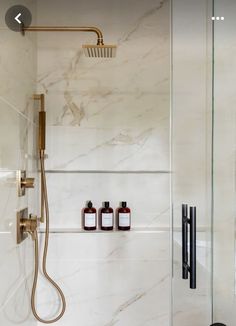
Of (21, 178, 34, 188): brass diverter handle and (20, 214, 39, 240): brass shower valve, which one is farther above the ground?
(21, 178, 34, 188): brass diverter handle

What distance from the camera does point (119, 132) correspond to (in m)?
1.88

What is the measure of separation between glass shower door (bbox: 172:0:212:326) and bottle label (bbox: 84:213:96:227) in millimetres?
423

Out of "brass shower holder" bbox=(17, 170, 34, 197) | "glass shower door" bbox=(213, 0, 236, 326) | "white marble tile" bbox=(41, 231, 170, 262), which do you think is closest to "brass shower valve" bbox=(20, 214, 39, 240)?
"brass shower holder" bbox=(17, 170, 34, 197)

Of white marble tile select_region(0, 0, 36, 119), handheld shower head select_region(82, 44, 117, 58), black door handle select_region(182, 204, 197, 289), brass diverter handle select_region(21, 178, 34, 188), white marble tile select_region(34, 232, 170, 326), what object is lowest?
white marble tile select_region(34, 232, 170, 326)

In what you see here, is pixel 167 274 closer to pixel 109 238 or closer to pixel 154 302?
pixel 154 302

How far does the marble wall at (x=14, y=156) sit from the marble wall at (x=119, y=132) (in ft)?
0.51

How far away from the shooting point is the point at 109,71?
1874 mm

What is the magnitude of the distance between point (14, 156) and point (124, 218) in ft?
2.38

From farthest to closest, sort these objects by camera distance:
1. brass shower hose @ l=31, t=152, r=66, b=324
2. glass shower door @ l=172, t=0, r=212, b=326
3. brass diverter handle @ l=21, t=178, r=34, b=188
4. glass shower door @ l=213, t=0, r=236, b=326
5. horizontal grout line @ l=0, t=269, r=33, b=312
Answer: brass shower hose @ l=31, t=152, r=66, b=324 → brass diverter handle @ l=21, t=178, r=34, b=188 → glass shower door @ l=172, t=0, r=212, b=326 → horizontal grout line @ l=0, t=269, r=33, b=312 → glass shower door @ l=213, t=0, r=236, b=326

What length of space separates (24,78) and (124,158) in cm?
67

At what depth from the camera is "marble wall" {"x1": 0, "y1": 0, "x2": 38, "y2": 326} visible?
117cm

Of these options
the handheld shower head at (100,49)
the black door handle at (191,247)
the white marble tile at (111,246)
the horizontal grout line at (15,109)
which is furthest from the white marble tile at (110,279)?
the handheld shower head at (100,49)

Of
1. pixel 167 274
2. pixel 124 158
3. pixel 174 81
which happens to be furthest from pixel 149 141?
pixel 167 274

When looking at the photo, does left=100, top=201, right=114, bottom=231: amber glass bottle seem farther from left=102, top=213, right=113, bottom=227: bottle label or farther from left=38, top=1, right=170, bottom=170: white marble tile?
left=38, top=1, right=170, bottom=170: white marble tile
